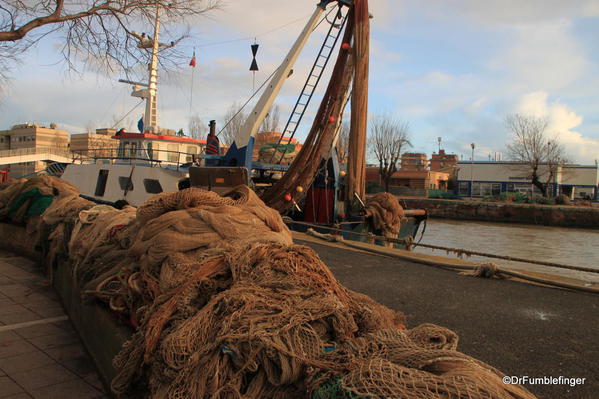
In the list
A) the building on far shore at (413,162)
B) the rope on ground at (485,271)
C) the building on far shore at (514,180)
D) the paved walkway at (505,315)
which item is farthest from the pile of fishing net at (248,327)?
the building on far shore at (413,162)

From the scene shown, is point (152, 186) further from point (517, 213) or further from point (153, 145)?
point (517, 213)

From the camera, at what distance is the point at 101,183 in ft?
37.2

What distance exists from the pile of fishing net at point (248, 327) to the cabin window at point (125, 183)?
24.6 feet

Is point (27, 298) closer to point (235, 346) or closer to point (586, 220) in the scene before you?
point (235, 346)

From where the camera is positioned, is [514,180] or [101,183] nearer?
[101,183]

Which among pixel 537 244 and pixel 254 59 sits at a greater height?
pixel 254 59

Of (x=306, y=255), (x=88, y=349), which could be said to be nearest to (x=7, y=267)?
(x=88, y=349)

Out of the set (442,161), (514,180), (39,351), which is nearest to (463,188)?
(514,180)

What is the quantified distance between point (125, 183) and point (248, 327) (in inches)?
385

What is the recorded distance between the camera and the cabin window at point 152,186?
10.3 meters

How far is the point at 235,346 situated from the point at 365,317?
2.44 ft

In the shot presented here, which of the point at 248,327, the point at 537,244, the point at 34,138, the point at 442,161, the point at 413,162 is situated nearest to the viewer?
the point at 248,327

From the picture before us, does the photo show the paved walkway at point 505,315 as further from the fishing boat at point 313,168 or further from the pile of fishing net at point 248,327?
the fishing boat at point 313,168

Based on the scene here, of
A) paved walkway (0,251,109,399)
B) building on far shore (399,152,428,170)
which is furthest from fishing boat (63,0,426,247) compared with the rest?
building on far shore (399,152,428,170)
